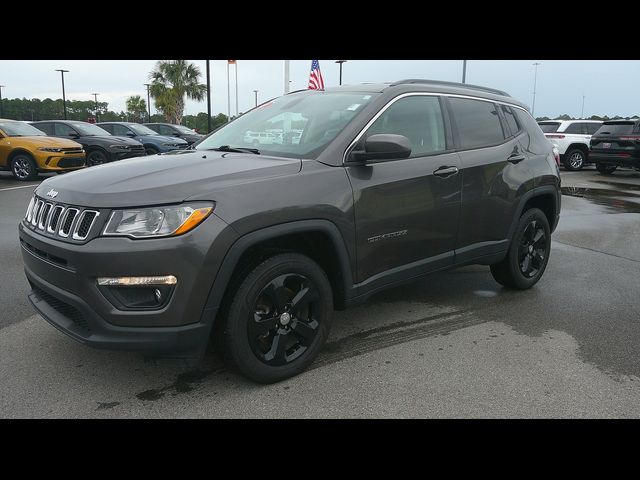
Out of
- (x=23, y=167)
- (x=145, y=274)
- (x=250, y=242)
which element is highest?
(x=250, y=242)

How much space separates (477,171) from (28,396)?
3406 mm

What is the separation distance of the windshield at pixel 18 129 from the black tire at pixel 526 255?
42.8 ft

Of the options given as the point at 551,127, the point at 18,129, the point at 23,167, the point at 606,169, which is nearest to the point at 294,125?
the point at 23,167

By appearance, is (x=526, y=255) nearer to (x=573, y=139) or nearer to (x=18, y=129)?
(x=18, y=129)

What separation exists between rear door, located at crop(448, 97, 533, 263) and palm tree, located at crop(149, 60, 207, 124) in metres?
43.6

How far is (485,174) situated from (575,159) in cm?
1667

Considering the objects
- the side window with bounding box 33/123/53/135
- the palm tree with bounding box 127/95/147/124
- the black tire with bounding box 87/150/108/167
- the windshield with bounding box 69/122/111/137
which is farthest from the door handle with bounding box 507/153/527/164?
the palm tree with bounding box 127/95/147/124

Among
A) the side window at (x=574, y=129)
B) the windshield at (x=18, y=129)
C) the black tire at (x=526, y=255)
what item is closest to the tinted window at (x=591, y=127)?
the side window at (x=574, y=129)

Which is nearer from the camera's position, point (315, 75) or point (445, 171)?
point (445, 171)

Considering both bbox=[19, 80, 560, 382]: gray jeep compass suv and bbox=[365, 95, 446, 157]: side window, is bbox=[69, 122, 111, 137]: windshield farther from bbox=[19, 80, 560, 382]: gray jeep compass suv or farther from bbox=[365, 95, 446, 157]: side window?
bbox=[365, 95, 446, 157]: side window

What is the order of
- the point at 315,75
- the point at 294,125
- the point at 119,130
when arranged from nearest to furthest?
the point at 294,125
the point at 315,75
the point at 119,130

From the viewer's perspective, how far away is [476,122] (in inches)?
171

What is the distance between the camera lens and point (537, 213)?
4.90 meters
